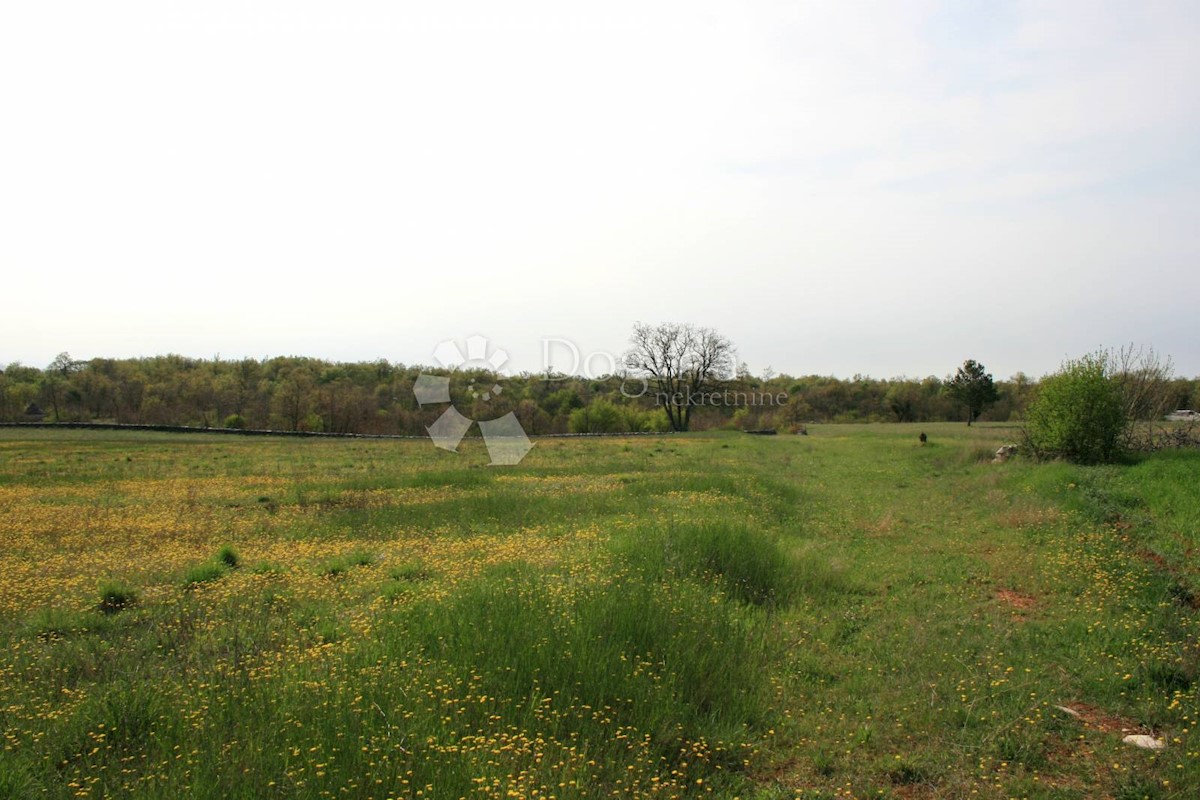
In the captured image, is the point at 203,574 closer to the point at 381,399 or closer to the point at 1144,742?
the point at 1144,742

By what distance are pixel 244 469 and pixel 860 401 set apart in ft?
269

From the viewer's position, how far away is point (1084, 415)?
69.3 ft

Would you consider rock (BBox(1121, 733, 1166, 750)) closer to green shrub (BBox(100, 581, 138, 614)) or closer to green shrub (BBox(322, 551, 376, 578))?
green shrub (BBox(322, 551, 376, 578))

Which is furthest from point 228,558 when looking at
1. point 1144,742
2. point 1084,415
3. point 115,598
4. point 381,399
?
point 381,399

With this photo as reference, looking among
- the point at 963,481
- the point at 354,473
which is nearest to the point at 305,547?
the point at 354,473

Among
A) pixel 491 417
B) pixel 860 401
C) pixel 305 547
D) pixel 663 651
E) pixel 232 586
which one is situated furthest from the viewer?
pixel 860 401

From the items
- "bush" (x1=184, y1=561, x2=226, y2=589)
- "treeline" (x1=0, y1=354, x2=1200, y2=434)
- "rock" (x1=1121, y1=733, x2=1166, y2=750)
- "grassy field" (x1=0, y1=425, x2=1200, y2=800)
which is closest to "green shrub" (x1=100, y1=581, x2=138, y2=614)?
"grassy field" (x1=0, y1=425, x2=1200, y2=800)

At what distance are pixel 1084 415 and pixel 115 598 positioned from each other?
23549 mm

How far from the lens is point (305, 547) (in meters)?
12.5

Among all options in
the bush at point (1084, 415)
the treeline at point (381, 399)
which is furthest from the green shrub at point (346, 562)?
the treeline at point (381, 399)

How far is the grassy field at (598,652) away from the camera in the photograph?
5.02 m

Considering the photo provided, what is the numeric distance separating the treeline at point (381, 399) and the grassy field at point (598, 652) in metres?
30.4

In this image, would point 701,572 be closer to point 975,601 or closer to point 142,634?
point 975,601

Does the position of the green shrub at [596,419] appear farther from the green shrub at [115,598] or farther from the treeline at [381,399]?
the green shrub at [115,598]
